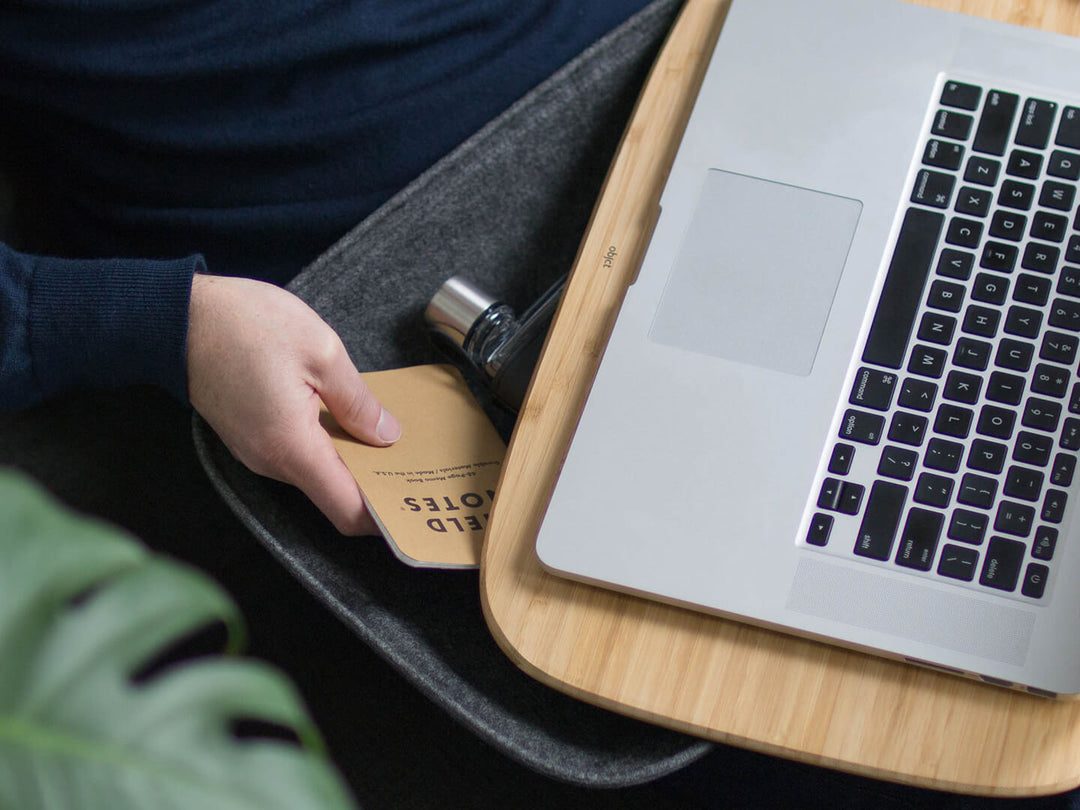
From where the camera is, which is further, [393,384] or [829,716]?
[393,384]

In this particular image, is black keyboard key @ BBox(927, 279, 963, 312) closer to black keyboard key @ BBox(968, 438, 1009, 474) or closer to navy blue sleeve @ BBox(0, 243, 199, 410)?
black keyboard key @ BBox(968, 438, 1009, 474)

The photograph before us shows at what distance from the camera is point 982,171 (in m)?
0.49

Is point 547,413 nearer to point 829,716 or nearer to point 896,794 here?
point 829,716

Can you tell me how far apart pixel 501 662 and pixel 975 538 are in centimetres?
25

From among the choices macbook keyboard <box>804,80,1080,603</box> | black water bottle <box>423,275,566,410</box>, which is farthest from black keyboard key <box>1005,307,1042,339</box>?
black water bottle <box>423,275,566,410</box>

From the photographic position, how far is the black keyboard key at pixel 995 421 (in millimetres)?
438

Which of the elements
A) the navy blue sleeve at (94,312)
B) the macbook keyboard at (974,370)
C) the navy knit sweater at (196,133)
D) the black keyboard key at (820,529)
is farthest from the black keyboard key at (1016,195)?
the navy blue sleeve at (94,312)

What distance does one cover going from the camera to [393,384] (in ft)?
1.83

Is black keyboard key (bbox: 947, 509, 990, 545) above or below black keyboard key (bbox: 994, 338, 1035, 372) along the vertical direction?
below

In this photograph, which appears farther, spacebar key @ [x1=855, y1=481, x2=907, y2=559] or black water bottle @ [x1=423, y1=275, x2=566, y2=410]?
black water bottle @ [x1=423, y1=275, x2=566, y2=410]

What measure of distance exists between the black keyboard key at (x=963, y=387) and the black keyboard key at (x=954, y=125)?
142mm

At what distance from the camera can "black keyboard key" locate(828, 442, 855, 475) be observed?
44cm

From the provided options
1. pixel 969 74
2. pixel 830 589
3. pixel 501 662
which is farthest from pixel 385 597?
pixel 969 74

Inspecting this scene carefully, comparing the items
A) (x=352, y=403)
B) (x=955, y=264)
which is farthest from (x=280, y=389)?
(x=955, y=264)
